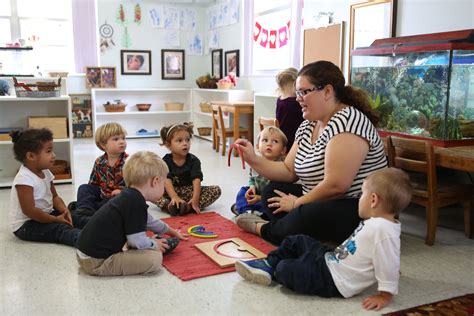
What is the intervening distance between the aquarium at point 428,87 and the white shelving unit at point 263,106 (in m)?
1.97

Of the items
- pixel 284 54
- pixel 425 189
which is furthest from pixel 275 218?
pixel 284 54

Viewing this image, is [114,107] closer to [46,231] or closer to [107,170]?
[107,170]

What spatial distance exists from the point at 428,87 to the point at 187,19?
5.72 metres

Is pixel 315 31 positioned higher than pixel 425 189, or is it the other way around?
pixel 315 31

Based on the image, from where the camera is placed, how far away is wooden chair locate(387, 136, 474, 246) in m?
2.60

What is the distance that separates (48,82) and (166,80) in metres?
4.21

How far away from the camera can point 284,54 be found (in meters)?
6.01

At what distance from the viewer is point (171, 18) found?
7.85 m

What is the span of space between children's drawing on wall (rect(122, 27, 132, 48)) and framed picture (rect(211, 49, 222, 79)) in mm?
1369

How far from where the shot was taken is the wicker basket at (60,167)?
404 centimetres

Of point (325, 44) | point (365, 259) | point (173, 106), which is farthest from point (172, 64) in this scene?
point (365, 259)

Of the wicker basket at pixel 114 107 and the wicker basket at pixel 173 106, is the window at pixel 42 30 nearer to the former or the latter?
the wicker basket at pixel 114 107

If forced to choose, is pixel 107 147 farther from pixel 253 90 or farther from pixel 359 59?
pixel 253 90

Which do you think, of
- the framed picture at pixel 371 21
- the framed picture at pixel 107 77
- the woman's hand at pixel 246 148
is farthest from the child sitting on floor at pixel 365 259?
the framed picture at pixel 107 77
